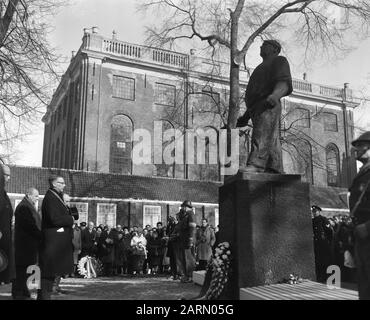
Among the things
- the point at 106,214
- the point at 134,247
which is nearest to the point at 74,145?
the point at 106,214

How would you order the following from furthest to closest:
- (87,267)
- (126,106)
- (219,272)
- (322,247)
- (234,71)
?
(126,106) → (234,71) → (87,267) → (322,247) → (219,272)

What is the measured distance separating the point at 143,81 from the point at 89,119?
5901 millimetres

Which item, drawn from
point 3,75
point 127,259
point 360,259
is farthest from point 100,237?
point 360,259

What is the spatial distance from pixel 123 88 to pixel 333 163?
2308 centimetres

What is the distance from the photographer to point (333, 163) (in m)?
44.7

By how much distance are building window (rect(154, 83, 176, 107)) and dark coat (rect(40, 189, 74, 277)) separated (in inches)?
1175

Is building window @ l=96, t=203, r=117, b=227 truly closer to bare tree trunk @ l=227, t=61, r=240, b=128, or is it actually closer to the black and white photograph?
the black and white photograph

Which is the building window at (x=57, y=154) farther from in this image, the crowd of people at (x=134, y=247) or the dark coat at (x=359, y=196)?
the dark coat at (x=359, y=196)

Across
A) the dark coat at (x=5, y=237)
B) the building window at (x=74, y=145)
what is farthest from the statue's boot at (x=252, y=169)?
the building window at (x=74, y=145)

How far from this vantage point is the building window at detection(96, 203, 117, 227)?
25.8 metres

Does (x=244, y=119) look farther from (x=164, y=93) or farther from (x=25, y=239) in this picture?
(x=164, y=93)

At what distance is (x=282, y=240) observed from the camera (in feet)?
19.4

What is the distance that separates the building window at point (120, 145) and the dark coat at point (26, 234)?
26.4 meters
